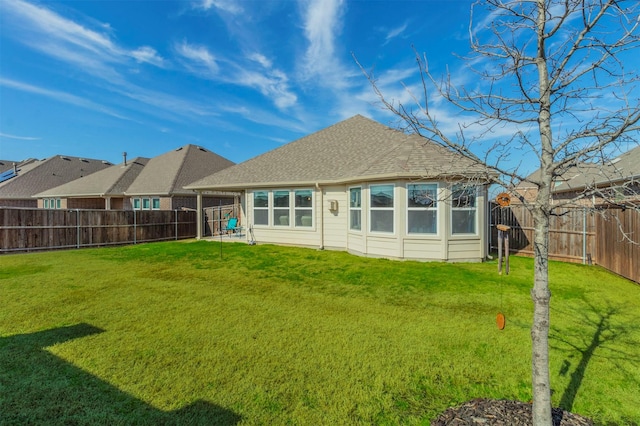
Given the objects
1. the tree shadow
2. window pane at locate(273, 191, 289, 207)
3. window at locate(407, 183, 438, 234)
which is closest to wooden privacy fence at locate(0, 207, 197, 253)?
window pane at locate(273, 191, 289, 207)

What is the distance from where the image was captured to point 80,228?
1425 centimetres

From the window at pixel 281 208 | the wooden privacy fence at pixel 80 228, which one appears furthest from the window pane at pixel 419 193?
the wooden privacy fence at pixel 80 228

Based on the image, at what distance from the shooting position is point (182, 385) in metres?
3.08

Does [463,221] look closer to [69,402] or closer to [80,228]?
[69,402]

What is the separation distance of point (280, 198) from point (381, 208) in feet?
17.0

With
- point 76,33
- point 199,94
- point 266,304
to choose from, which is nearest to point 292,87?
point 199,94

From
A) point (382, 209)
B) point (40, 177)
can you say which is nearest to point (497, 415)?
point (382, 209)

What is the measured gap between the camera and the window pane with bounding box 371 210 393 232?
33.2 feet

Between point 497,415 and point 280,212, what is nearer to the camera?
point 497,415

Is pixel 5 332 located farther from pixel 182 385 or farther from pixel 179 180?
pixel 179 180

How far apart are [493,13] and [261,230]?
1249cm

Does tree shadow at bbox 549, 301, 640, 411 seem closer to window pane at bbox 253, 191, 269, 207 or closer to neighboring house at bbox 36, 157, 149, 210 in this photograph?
window pane at bbox 253, 191, 269, 207

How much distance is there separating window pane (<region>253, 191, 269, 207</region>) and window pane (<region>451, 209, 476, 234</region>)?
8.06 m

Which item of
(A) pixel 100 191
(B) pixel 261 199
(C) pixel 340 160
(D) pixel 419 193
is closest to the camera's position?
(D) pixel 419 193
